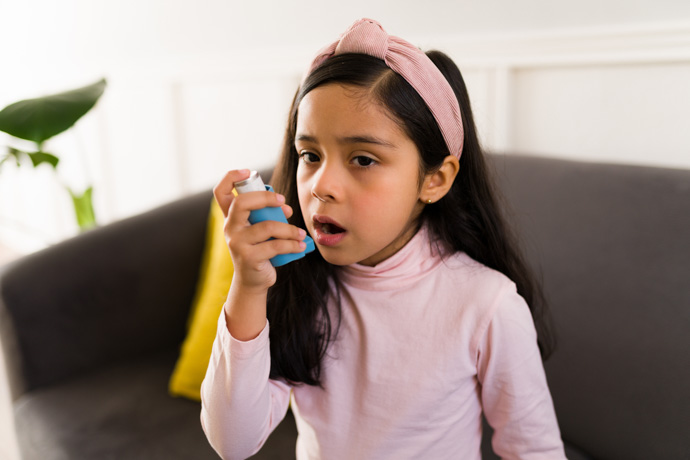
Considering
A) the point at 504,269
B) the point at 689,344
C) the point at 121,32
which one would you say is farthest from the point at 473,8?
the point at 121,32

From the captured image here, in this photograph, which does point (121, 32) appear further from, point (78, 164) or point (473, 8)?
point (473, 8)

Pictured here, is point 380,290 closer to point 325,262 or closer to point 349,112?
point 325,262

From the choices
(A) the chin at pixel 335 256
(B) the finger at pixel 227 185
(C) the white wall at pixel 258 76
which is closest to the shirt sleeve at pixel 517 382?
(A) the chin at pixel 335 256

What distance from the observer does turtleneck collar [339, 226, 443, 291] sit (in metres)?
0.81

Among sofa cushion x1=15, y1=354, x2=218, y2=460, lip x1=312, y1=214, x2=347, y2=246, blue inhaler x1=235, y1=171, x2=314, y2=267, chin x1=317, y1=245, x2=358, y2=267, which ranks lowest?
sofa cushion x1=15, y1=354, x2=218, y2=460

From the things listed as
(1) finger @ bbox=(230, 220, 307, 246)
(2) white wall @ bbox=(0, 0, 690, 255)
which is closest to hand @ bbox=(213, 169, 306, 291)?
(1) finger @ bbox=(230, 220, 307, 246)

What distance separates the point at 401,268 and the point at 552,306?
403 mm

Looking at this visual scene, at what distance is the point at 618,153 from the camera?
4.03ft

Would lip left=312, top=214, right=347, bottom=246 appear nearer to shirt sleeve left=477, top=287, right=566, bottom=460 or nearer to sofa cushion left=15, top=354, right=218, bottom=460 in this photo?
shirt sleeve left=477, top=287, right=566, bottom=460

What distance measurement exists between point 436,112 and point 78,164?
107 inches

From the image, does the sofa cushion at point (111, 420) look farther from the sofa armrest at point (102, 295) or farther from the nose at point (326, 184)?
the nose at point (326, 184)

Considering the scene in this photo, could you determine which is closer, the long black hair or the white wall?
the long black hair

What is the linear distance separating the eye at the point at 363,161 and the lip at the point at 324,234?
0.07 meters

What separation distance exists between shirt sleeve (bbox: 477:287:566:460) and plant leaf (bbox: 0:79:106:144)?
95 cm
